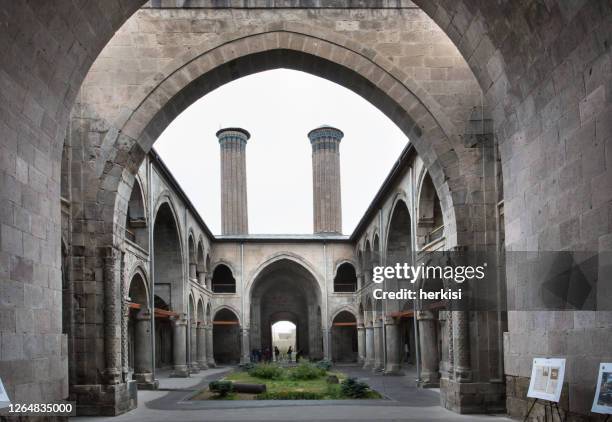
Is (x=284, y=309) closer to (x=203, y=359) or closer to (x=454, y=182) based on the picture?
(x=203, y=359)

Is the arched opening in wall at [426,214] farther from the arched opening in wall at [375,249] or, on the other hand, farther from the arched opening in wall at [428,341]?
the arched opening in wall at [375,249]

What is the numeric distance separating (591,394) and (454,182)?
6379 millimetres

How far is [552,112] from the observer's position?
6.43 metres

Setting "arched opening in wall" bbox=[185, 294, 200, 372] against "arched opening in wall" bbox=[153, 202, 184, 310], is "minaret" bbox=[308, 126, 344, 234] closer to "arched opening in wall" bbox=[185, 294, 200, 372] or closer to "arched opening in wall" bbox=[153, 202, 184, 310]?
"arched opening in wall" bbox=[185, 294, 200, 372]

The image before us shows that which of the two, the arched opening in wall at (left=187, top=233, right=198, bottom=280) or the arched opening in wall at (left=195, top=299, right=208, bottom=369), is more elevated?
the arched opening in wall at (left=187, top=233, right=198, bottom=280)

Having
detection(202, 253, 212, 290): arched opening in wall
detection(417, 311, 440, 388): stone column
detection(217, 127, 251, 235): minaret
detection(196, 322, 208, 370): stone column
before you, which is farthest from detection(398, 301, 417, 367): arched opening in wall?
detection(217, 127, 251, 235): minaret

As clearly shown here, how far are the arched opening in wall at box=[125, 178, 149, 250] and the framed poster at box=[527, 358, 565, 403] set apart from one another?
1343 centimetres

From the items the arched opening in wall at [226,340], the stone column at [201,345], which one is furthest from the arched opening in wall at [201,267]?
the arched opening in wall at [226,340]

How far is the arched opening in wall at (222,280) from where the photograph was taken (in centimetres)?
3700

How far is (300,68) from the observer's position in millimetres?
12906

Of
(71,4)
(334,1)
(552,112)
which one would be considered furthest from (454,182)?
(71,4)

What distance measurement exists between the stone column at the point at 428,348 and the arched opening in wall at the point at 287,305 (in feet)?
55.7

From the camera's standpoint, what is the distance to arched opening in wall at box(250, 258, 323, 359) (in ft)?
120

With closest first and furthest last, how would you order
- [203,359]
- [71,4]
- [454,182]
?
[71,4], [454,182], [203,359]
